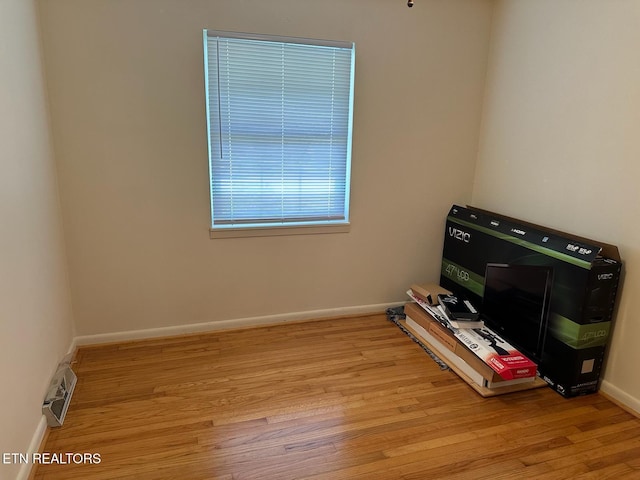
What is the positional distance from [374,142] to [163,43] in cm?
156

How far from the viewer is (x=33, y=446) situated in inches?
71.4

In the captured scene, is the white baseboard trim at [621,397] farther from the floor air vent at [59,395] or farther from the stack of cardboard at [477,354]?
the floor air vent at [59,395]

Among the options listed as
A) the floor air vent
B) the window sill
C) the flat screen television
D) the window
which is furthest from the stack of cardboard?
the floor air vent

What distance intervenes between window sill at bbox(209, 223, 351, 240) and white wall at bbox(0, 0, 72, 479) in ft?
3.26

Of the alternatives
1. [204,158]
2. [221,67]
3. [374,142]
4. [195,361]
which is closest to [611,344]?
[374,142]

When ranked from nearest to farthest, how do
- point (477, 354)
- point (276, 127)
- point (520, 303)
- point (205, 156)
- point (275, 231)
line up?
point (477, 354), point (520, 303), point (205, 156), point (276, 127), point (275, 231)

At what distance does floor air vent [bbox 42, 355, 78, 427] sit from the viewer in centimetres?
200

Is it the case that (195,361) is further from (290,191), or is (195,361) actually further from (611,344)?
(611,344)

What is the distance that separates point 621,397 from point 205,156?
289cm

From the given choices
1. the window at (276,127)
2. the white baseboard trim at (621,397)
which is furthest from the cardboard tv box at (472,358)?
the window at (276,127)

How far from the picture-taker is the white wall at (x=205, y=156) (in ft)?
8.21

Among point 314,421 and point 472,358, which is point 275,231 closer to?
point 314,421

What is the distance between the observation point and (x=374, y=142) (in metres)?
3.08

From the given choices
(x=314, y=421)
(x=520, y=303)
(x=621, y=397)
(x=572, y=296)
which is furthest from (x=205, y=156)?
(x=621, y=397)
